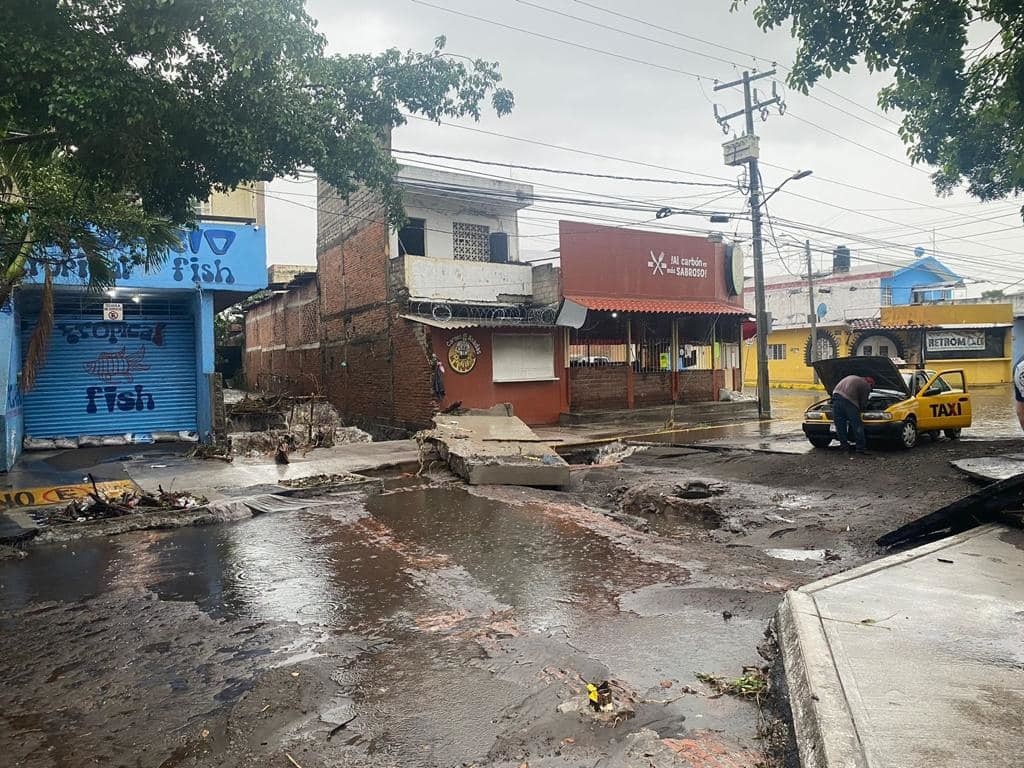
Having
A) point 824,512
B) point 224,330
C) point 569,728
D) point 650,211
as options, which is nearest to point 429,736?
point 569,728

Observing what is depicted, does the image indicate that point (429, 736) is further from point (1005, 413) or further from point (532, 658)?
point (1005, 413)

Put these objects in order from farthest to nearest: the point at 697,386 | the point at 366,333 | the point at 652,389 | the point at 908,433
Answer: the point at 697,386 → the point at 652,389 → the point at 366,333 → the point at 908,433

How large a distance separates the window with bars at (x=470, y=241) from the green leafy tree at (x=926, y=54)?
14.5 m

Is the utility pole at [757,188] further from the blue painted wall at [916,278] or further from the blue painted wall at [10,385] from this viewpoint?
the blue painted wall at [916,278]

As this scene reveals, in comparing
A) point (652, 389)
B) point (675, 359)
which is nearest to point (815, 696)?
point (652, 389)

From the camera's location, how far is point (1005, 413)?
1997 cm

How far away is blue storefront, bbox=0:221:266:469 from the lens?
14086 mm

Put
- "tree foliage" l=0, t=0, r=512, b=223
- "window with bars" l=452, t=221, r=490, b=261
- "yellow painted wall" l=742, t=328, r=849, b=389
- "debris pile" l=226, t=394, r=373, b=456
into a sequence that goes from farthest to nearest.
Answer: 1. "yellow painted wall" l=742, t=328, r=849, b=389
2. "window with bars" l=452, t=221, r=490, b=261
3. "debris pile" l=226, t=394, r=373, b=456
4. "tree foliage" l=0, t=0, r=512, b=223

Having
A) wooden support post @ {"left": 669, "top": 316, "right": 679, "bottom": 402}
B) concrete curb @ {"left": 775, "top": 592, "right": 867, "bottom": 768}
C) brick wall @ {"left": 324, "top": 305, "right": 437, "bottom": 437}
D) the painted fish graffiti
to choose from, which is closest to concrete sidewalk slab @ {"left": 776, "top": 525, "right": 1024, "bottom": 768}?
concrete curb @ {"left": 775, "top": 592, "right": 867, "bottom": 768}

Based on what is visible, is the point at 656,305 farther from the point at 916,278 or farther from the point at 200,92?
the point at 916,278

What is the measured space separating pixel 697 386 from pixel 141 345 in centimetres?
1719

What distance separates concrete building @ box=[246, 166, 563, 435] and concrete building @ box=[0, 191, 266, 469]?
450 centimetres

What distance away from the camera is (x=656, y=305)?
70.8 ft

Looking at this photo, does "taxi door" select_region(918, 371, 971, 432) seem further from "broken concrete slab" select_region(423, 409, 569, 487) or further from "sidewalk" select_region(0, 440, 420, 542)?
"sidewalk" select_region(0, 440, 420, 542)
